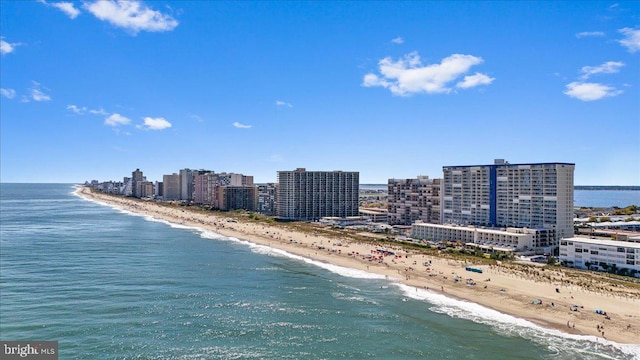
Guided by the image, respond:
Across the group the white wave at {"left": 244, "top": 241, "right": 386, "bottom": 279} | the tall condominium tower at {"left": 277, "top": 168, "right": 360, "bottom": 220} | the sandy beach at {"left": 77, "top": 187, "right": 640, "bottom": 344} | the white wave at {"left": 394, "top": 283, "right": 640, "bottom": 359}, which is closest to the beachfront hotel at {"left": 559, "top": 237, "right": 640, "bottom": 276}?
the sandy beach at {"left": 77, "top": 187, "right": 640, "bottom": 344}

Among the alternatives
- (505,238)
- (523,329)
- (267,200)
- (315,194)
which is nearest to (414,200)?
(315,194)

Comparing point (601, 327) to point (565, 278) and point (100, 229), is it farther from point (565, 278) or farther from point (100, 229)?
point (100, 229)

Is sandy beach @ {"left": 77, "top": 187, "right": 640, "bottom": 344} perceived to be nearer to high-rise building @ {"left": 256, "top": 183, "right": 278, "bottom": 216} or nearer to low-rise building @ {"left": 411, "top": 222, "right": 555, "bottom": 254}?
low-rise building @ {"left": 411, "top": 222, "right": 555, "bottom": 254}

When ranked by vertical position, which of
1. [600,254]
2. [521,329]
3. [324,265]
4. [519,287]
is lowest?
[521,329]

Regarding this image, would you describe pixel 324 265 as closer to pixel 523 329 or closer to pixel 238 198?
pixel 523 329

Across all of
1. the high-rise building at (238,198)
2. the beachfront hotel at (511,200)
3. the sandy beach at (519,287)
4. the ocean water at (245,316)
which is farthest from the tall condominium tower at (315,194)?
the ocean water at (245,316)

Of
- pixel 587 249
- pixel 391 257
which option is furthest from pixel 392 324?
pixel 587 249
